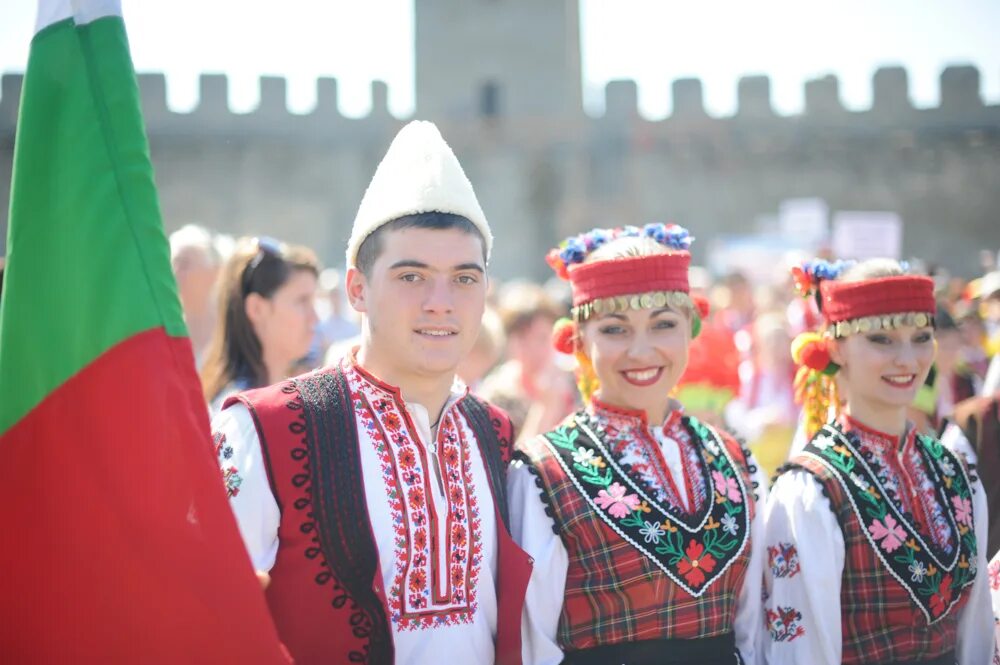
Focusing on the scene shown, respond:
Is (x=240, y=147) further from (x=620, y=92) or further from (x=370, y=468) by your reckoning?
(x=370, y=468)

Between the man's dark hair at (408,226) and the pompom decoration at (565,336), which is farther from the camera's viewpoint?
the pompom decoration at (565,336)

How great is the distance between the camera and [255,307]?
3.82 metres

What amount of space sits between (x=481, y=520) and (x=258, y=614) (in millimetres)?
735

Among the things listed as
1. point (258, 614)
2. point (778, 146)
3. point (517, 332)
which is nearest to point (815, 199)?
point (778, 146)

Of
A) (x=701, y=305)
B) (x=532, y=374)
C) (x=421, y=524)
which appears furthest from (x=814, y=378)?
(x=532, y=374)

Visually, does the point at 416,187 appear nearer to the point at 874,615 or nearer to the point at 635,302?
the point at 635,302

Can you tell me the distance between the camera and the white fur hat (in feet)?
7.76

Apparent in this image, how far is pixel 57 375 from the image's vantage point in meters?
1.77

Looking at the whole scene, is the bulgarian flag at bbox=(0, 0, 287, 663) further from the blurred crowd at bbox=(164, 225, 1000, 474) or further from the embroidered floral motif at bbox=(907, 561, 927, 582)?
the embroidered floral motif at bbox=(907, 561, 927, 582)

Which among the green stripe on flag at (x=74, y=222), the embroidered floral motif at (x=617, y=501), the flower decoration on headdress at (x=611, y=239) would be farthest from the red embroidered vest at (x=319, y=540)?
the flower decoration on headdress at (x=611, y=239)

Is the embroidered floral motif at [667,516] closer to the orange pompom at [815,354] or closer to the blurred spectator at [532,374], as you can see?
the orange pompom at [815,354]

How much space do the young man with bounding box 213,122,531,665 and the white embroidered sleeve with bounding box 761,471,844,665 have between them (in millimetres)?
829

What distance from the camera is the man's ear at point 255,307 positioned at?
12.5 ft

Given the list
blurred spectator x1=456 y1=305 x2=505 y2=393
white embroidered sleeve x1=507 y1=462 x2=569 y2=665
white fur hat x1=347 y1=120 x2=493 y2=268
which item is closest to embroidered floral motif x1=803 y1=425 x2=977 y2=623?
white embroidered sleeve x1=507 y1=462 x2=569 y2=665
